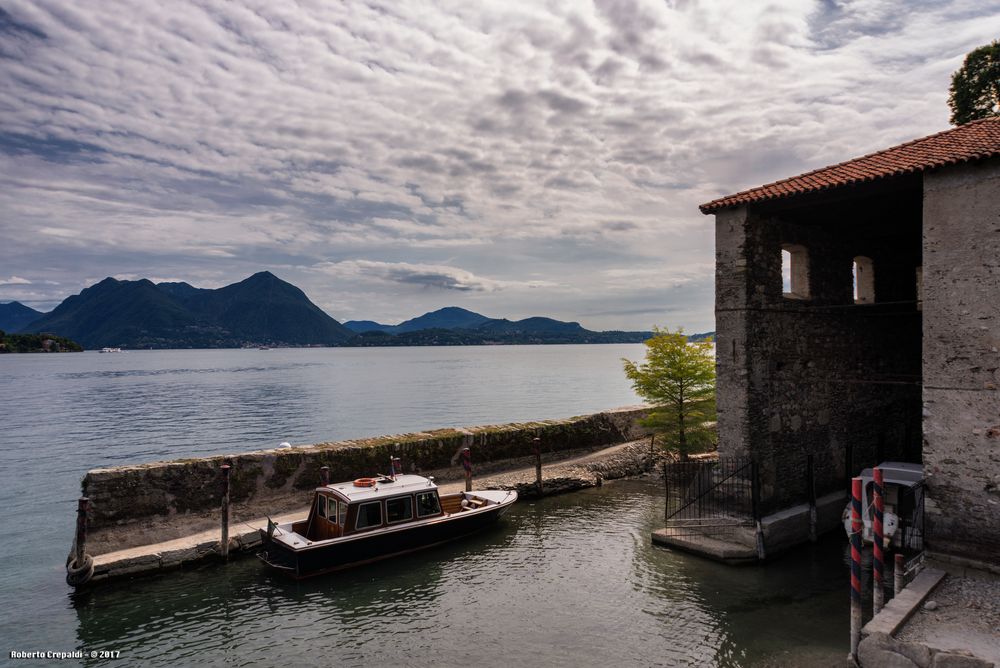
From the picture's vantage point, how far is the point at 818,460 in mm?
15898

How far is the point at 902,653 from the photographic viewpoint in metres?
7.86

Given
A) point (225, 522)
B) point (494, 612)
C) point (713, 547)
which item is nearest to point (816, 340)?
point (713, 547)

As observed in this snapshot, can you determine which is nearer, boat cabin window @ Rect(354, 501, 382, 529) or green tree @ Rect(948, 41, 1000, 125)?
boat cabin window @ Rect(354, 501, 382, 529)

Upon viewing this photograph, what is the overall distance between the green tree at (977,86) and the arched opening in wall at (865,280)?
566 inches

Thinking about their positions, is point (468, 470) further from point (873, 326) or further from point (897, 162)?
point (897, 162)

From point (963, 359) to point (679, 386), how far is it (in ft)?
41.2

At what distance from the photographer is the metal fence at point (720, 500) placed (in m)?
14.0

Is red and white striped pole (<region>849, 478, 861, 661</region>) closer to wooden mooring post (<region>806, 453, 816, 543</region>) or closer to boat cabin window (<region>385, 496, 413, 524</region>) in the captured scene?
wooden mooring post (<region>806, 453, 816, 543</region>)

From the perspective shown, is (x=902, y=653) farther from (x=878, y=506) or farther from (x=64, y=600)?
(x=64, y=600)

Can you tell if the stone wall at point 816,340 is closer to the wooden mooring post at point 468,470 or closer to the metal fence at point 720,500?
the metal fence at point 720,500

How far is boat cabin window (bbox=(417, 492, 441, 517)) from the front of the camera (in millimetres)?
15648

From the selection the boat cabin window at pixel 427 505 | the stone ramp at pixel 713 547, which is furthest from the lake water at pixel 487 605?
the boat cabin window at pixel 427 505

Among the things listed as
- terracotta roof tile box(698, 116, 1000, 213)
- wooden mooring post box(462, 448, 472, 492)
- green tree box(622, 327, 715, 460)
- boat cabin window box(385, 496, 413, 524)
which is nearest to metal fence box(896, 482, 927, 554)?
terracotta roof tile box(698, 116, 1000, 213)

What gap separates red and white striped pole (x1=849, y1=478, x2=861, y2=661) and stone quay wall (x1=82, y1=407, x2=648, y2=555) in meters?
14.0
